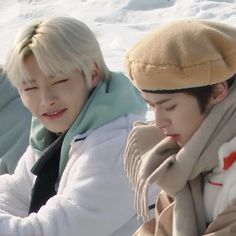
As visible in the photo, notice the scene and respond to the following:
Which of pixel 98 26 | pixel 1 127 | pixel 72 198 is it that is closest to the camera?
pixel 72 198

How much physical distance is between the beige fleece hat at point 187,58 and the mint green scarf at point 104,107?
0.67 m

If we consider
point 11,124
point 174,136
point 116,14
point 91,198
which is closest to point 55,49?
point 91,198

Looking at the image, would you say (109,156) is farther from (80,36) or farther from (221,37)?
(221,37)

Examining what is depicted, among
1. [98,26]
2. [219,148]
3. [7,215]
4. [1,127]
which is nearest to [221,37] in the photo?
[219,148]

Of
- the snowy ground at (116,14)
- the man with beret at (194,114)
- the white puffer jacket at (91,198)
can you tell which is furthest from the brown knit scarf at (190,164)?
the snowy ground at (116,14)

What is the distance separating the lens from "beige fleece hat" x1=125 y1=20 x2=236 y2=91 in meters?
1.42

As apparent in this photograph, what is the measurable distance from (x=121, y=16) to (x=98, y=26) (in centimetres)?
34

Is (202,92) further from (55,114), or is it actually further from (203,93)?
(55,114)

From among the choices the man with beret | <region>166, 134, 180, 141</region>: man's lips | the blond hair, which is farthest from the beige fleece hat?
the blond hair

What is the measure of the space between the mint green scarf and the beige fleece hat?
0.67m

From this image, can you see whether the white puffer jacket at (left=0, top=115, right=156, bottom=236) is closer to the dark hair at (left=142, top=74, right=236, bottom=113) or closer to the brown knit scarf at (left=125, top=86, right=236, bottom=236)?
the brown knit scarf at (left=125, top=86, right=236, bottom=236)

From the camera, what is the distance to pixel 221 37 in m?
1.44

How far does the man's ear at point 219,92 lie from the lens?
4.76 feet

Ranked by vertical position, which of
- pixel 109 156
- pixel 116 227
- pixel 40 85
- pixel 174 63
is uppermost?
pixel 174 63
